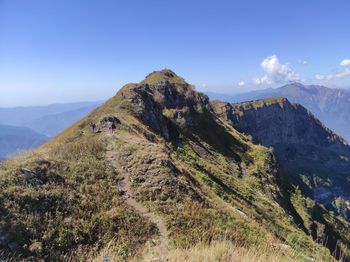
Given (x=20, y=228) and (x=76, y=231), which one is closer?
(x=20, y=228)

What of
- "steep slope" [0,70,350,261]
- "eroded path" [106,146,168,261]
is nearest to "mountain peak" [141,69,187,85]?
"steep slope" [0,70,350,261]

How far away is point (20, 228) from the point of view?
38.3 feet

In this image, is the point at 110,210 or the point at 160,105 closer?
the point at 110,210

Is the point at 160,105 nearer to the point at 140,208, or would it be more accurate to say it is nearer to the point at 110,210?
the point at 140,208

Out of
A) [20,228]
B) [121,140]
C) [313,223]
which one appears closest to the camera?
[20,228]

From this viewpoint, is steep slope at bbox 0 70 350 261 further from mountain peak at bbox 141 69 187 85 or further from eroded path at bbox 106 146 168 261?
mountain peak at bbox 141 69 187 85

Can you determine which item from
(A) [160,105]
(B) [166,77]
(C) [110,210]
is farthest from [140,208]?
(B) [166,77]

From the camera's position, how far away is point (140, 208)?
51.7 feet

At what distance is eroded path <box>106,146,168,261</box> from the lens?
12406 mm

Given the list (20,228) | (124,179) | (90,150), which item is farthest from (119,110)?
(20,228)


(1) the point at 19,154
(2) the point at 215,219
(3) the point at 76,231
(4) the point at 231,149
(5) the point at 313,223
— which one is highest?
(1) the point at 19,154

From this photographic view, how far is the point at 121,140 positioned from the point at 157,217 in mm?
10716

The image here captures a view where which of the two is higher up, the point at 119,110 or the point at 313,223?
the point at 119,110

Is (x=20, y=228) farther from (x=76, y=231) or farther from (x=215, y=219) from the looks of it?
(x=215, y=219)
